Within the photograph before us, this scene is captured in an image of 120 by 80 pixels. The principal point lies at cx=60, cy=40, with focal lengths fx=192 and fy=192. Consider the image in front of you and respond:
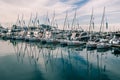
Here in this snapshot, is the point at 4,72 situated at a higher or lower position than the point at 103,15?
lower

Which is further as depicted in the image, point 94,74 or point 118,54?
point 118,54

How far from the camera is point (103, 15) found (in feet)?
282

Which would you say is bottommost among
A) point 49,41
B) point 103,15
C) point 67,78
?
point 67,78

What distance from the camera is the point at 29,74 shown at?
125ft

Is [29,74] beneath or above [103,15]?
beneath

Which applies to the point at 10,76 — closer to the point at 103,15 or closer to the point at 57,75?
the point at 57,75

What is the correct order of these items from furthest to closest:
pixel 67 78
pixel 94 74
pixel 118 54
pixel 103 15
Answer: pixel 103 15 → pixel 118 54 → pixel 94 74 → pixel 67 78

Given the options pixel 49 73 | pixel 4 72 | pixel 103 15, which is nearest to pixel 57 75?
pixel 49 73

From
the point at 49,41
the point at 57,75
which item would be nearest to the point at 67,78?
the point at 57,75

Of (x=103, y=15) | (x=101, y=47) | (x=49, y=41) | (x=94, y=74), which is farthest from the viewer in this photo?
(x=49, y=41)

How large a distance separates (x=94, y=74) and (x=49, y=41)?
A: 61167 millimetres

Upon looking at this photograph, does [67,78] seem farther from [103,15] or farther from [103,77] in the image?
[103,15]

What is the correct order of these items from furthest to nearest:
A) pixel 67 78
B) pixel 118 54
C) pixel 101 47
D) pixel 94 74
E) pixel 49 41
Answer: pixel 49 41 < pixel 101 47 < pixel 118 54 < pixel 94 74 < pixel 67 78

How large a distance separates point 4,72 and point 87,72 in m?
17.2
